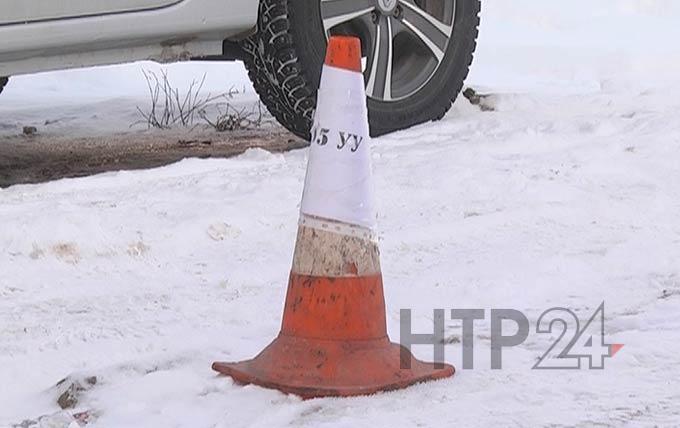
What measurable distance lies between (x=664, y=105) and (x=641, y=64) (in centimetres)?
290

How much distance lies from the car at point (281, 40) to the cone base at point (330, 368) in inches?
88.1

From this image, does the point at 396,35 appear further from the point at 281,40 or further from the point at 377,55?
the point at 281,40

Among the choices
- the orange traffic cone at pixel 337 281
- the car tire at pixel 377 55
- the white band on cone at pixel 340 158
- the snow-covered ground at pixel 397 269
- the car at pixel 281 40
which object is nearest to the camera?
the snow-covered ground at pixel 397 269

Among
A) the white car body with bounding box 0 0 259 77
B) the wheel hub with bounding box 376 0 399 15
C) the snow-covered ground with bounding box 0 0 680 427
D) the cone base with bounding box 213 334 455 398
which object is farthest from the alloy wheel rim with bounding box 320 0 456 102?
the cone base with bounding box 213 334 455 398

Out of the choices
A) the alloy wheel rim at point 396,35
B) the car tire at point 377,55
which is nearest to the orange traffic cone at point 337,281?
the car tire at point 377,55

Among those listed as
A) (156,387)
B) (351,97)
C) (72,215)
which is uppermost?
(351,97)

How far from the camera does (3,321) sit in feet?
12.0

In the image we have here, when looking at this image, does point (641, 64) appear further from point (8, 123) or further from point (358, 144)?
point (358, 144)

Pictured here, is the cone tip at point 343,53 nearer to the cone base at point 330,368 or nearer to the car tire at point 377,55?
the cone base at point 330,368

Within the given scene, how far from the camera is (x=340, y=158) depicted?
332cm

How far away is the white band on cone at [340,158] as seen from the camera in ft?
10.8

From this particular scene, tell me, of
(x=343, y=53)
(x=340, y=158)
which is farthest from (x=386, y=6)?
(x=340, y=158)

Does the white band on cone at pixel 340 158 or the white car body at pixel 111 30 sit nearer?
the white band on cone at pixel 340 158

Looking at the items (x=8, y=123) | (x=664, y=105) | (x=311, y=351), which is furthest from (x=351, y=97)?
(x=8, y=123)
